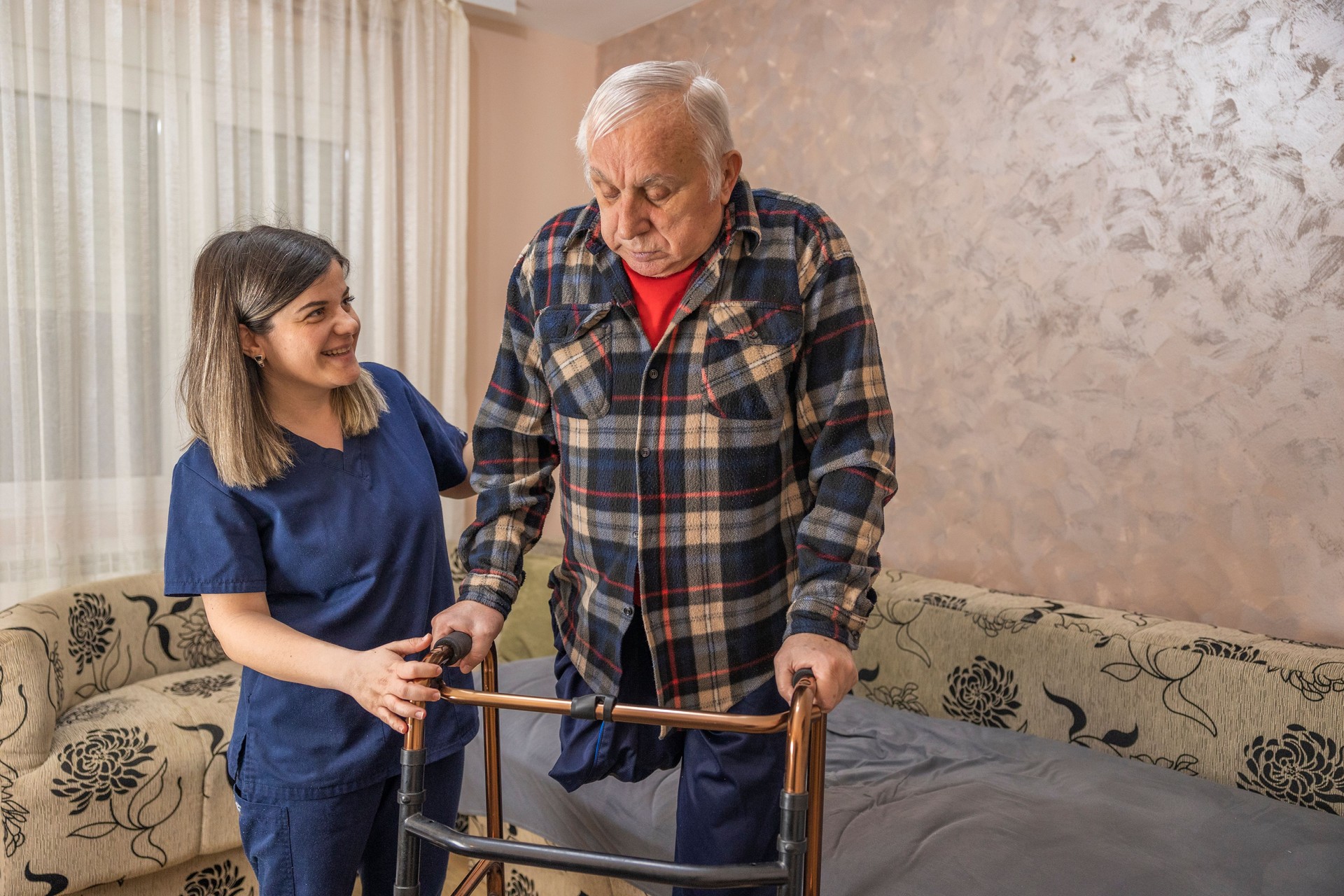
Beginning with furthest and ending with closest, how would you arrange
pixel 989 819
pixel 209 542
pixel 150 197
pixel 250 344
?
pixel 150 197 → pixel 989 819 → pixel 250 344 → pixel 209 542

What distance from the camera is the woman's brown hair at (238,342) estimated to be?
133 centimetres

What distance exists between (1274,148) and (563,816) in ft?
7.10

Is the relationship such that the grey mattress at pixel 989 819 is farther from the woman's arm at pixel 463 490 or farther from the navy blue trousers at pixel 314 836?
the woman's arm at pixel 463 490

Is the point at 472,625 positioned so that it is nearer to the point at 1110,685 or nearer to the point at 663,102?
the point at 663,102

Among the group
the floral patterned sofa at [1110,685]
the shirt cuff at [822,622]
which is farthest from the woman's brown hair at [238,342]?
the floral patterned sofa at [1110,685]

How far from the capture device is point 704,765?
1.24 m

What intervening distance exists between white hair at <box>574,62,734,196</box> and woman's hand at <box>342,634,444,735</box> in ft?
2.10

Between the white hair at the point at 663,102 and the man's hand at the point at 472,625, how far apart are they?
597 mm

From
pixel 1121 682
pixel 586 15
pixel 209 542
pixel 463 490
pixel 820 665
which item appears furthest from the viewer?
pixel 586 15

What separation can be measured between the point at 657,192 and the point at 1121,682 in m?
1.68

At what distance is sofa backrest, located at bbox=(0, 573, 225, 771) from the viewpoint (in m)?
2.21

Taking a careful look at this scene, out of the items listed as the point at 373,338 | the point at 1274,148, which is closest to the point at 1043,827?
the point at 1274,148

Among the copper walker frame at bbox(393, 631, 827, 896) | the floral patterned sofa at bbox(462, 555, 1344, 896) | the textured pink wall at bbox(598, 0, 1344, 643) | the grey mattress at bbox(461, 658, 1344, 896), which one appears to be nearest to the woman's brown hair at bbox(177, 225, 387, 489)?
the copper walker frame at bbox(393, 631, 827, 896)

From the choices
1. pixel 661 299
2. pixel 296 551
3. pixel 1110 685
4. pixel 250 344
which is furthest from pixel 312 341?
pixel 1110 685
